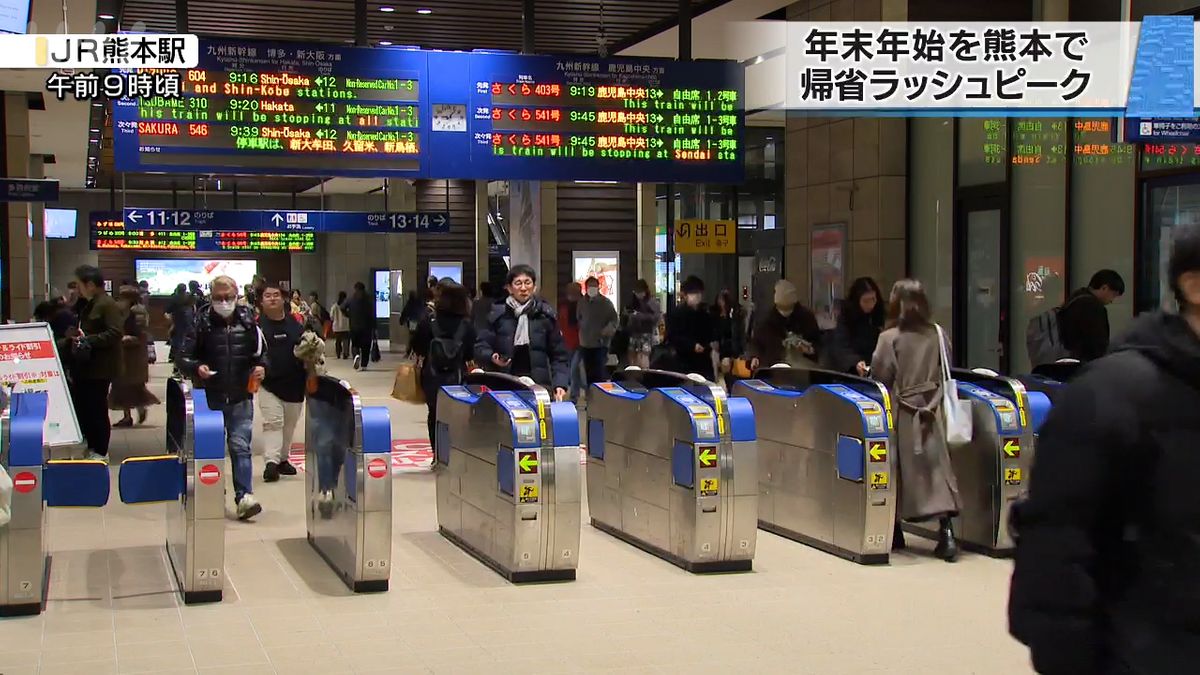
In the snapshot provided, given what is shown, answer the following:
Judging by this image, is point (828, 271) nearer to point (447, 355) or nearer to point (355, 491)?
point (447, 355)

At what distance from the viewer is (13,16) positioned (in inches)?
302

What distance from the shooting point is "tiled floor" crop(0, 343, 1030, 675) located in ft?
16.8

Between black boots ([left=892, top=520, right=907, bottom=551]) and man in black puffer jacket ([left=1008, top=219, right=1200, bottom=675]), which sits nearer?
man in black puffer jacket ([left=1008, top=219, right=1200, bottom=675])

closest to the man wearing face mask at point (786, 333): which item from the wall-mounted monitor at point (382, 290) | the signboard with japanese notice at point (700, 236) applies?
the signboard with japanese notice at point (700, 236)

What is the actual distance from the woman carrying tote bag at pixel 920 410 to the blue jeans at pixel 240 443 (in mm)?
4017

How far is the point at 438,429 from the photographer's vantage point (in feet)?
26.6

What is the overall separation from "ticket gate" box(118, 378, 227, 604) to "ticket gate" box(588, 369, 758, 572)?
7.72 feet

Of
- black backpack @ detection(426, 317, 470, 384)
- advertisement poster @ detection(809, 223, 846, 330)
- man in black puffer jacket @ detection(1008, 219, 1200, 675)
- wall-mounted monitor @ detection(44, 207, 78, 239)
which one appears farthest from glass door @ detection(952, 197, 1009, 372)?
wall-mounted monitor @ detection(44, 207, 78, 239)

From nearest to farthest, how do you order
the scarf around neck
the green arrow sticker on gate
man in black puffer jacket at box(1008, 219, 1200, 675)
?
man in black puffer jacket at box(1008, 219, 1200, 675), the green arrow sticker on gate, the scarf around neck

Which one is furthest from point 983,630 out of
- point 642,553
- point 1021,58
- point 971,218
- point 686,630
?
point 971,218

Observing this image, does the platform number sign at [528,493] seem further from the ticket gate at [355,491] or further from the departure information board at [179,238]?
the departure information board at [179,238]

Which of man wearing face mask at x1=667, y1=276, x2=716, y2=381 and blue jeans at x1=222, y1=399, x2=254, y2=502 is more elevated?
man wearing face mask at x1=667, y1=276, x2=716, y2=381

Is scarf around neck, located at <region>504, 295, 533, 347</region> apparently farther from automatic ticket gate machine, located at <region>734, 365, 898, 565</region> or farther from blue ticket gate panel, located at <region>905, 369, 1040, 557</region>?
blue ticket gate panel, located at <region>905, 369, 1040, 557</region>
